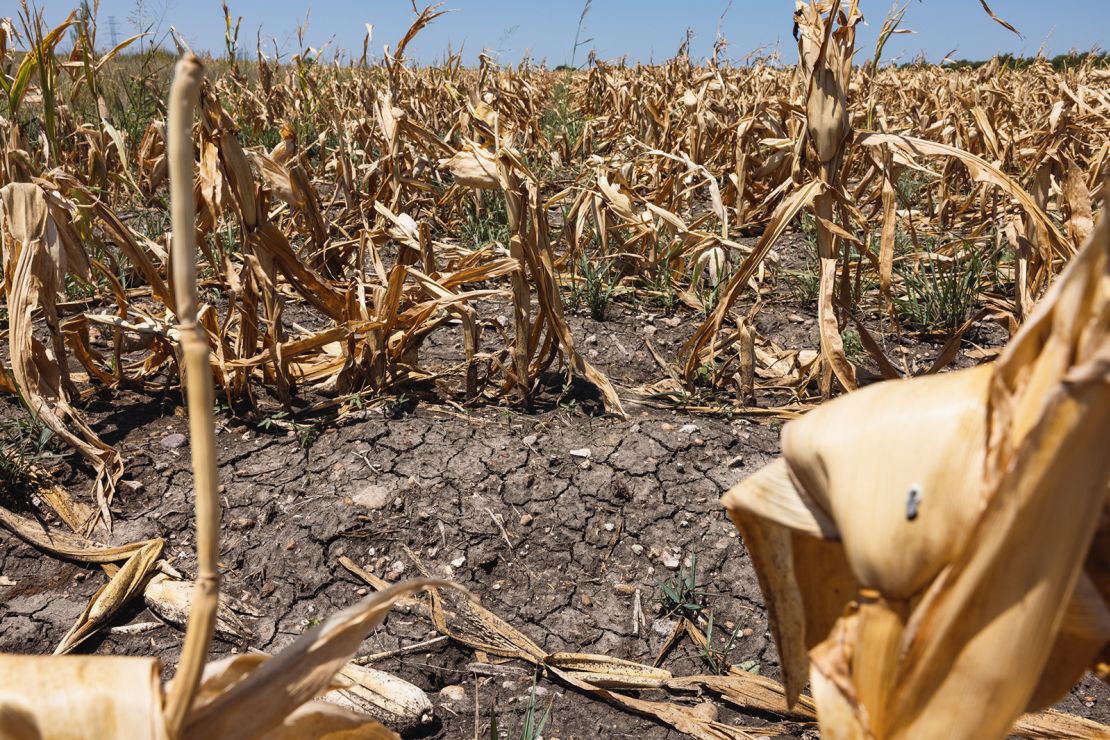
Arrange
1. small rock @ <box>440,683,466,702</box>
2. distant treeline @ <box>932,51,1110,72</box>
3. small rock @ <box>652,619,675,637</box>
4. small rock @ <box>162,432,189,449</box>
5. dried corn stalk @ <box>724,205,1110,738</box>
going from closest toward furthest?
1. dried corn stalk @ <box>724,205,1110,738</box>
2. small rock @ <box>440,683,466,702</box>
3. small rock @ <box>652,619,675,637</box>
4. small rock @ <box>162,432,189,449</box>
5. distant treeline @ <box>932,51,1110,72</box>

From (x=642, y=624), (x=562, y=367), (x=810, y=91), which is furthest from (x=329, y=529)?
(x=810, y=91)

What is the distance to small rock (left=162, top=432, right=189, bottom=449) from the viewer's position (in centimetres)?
211

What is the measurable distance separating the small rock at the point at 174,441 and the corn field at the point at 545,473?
18 millimetres

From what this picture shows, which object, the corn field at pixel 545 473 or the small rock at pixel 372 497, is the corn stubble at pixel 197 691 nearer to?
the corn field at pixel 545 473

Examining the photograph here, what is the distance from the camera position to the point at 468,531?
5.94 ft

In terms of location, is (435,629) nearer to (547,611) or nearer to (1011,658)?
(547,611)

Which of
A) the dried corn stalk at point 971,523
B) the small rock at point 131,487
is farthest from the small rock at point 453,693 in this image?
the dried corn stalk at point 971,523

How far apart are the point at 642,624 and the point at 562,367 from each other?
1.13 m

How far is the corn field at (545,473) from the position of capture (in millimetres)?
320

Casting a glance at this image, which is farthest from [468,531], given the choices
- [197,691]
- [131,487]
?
[197,691]

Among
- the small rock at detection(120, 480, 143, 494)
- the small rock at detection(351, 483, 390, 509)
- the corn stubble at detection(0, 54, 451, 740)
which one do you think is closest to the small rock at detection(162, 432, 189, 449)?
the small rock at detection(120, 480, 143, 494)

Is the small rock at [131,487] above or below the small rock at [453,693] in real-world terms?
above

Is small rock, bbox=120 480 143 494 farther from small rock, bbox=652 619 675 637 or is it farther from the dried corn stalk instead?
the dried corn stalk

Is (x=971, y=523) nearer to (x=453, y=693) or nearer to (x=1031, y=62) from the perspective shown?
(x=453, y=693)
